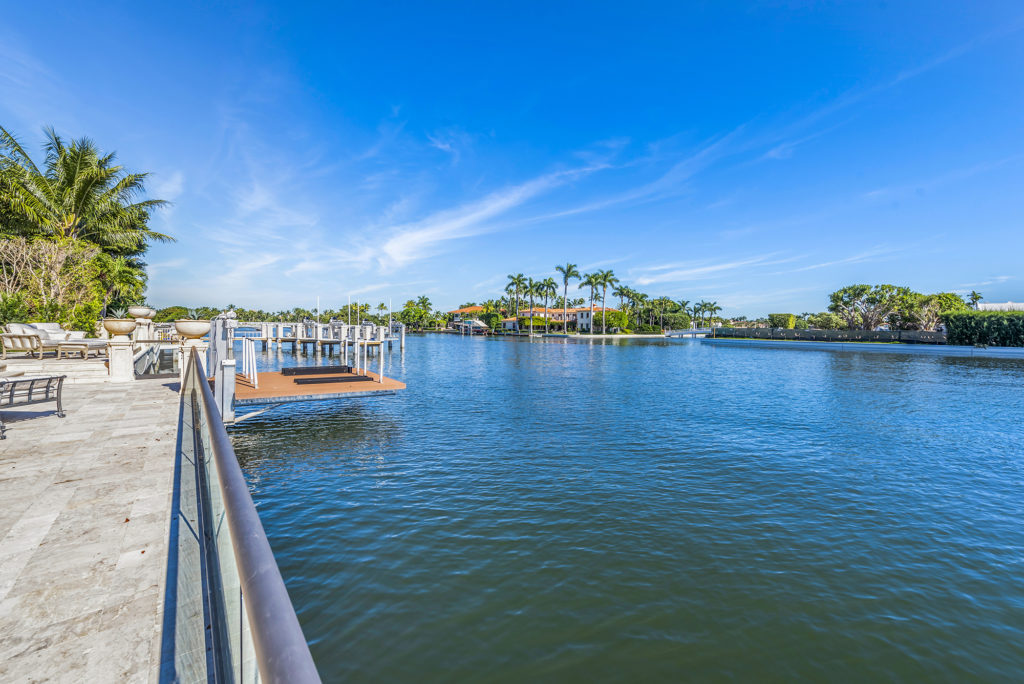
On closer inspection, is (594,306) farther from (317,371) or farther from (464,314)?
(317,371)

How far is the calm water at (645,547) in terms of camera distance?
5.17 metres

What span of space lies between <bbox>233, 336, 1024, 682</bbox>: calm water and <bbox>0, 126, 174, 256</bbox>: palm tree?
21.5m

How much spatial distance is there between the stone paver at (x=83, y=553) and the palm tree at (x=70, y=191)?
25.6 meters

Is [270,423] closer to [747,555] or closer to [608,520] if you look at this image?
[608,520]

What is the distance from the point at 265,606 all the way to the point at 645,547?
24.0 ft

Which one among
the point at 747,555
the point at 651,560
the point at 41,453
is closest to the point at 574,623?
the point at 651,560

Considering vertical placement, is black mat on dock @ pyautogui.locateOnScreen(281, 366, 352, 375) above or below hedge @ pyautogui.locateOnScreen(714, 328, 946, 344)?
below

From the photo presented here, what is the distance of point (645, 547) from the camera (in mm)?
7312

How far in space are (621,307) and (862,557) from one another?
12288 cm

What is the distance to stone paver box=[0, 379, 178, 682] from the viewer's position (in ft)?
9.04

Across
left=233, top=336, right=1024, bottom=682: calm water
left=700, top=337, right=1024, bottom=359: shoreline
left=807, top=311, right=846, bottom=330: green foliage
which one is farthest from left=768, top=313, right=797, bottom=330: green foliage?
left=233, top=336, right=1024, bottom=682: calm water

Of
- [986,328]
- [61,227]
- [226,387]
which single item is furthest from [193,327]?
[986,328]

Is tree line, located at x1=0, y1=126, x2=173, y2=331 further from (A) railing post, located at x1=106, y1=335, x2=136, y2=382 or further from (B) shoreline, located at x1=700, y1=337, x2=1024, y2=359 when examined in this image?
(B) shoreline, located at x1=700, y1=337, x2=1024, y2=359

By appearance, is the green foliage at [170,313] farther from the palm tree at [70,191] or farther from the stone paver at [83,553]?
the stone paver at [83,553]
